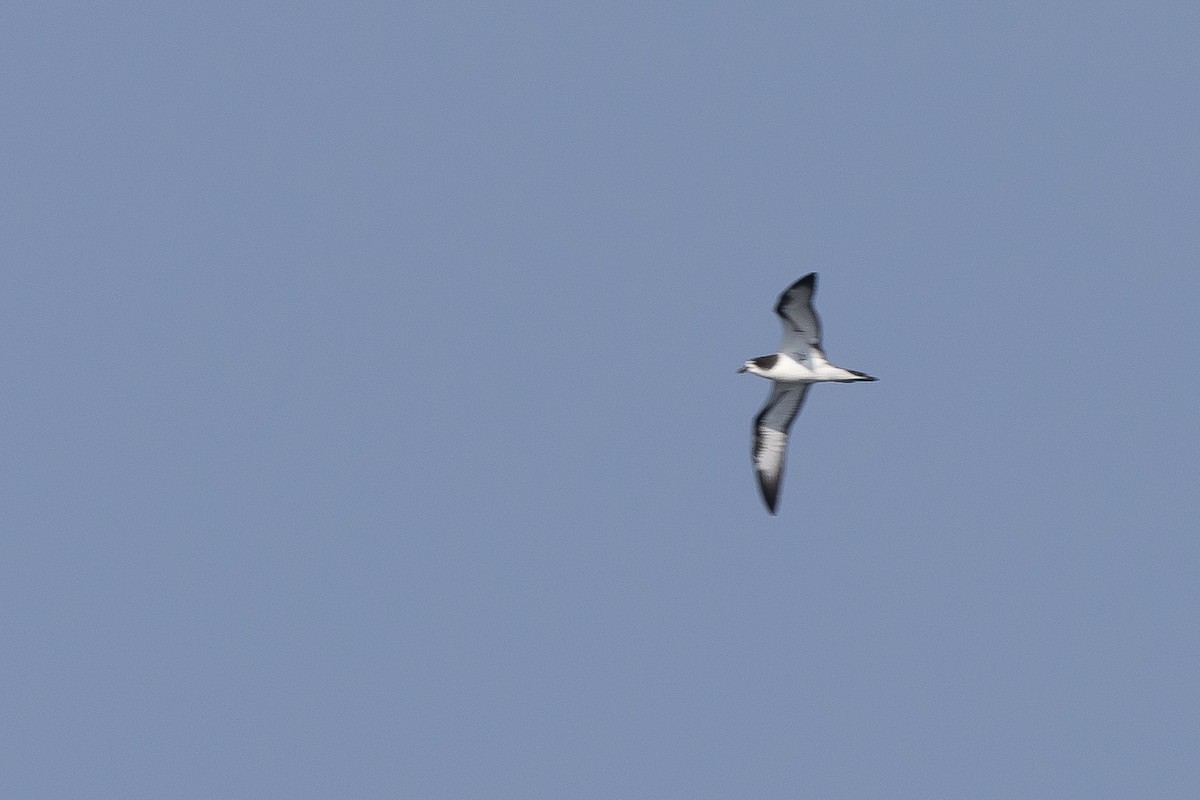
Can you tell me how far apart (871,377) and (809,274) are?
4.03 m

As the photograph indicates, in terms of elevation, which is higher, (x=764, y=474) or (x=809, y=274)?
(x=809, y=274)

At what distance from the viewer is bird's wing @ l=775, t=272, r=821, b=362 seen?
4894 centimetres

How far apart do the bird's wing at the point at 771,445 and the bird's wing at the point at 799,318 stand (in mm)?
3302

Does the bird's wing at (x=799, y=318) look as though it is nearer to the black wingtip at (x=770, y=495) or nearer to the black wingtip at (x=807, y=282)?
the black wingtip at (x=807, y=282)

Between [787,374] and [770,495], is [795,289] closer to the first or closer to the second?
[787,374]

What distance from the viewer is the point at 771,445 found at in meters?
55.1

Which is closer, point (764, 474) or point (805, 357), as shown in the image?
point (805, 357)

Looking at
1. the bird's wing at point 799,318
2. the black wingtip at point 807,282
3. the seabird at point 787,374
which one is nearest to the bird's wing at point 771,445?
the seabird at point 787,374

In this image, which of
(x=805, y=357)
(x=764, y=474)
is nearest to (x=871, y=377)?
(x=805, y=357)

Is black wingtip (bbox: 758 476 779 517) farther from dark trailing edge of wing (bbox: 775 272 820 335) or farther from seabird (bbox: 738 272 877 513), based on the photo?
dark trailing edge of wing (bbox: 775 272 820 335)

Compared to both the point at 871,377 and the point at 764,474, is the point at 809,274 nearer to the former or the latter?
the point at 871,377

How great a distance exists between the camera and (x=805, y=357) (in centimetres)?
5150

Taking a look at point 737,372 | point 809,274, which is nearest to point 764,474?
point 737,372

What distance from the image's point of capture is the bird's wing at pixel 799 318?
4894cm
